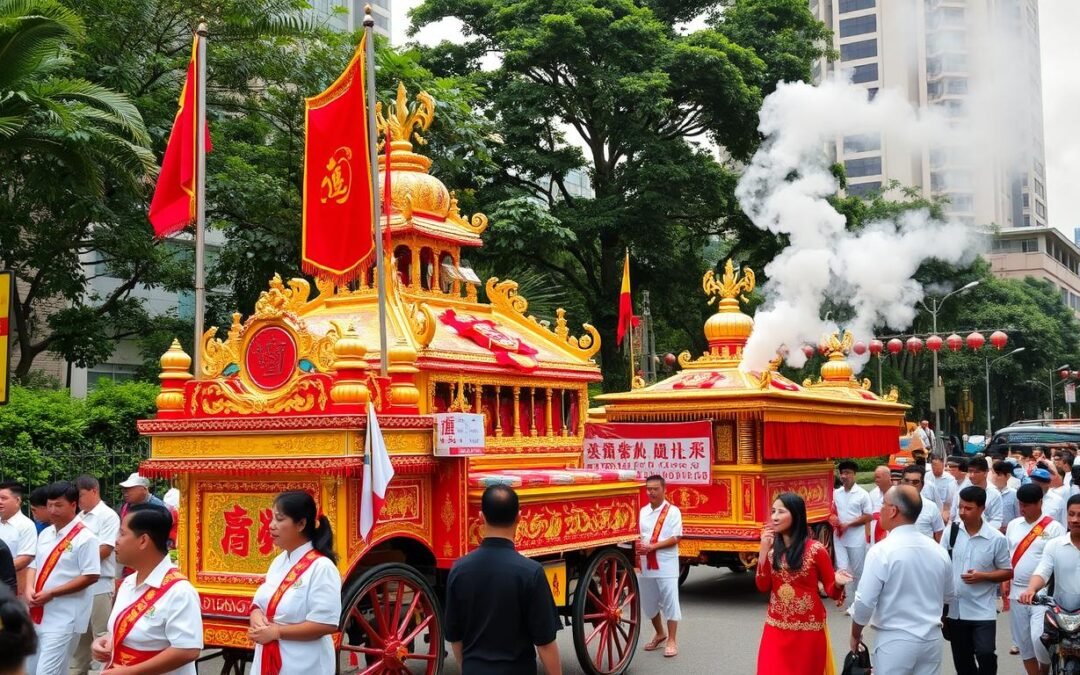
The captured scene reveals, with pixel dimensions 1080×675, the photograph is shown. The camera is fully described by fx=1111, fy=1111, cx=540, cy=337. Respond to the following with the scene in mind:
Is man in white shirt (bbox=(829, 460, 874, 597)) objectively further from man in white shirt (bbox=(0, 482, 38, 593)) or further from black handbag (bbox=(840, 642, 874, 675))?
man in white shirt (bbox=(0, 482, 38, 593))

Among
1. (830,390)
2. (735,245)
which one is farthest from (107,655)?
(735,245)

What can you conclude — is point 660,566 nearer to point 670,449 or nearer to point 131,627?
point 670,449

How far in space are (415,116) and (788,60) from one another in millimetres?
18802

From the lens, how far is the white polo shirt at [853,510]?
12508 millimetres

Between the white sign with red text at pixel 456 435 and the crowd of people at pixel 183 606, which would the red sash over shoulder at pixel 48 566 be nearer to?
the crowd of people at pixel 183 606

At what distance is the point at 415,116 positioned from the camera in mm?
10523

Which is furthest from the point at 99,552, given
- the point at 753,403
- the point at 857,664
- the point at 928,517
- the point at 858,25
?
the point at 858,25

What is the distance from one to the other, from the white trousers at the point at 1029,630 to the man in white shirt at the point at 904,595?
1.55 m

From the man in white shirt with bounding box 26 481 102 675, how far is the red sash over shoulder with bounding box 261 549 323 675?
2.23 metres

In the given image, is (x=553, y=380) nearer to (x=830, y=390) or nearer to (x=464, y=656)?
(x=464, y=656)

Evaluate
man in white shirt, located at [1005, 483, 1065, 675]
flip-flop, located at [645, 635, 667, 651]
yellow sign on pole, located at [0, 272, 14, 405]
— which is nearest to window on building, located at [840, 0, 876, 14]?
flip-flop, located at [645, 635, 667, 651]

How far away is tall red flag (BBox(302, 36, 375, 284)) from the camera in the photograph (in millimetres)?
8602

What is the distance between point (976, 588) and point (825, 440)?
26.4 ft

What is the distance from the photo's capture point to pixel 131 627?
4.69 m
